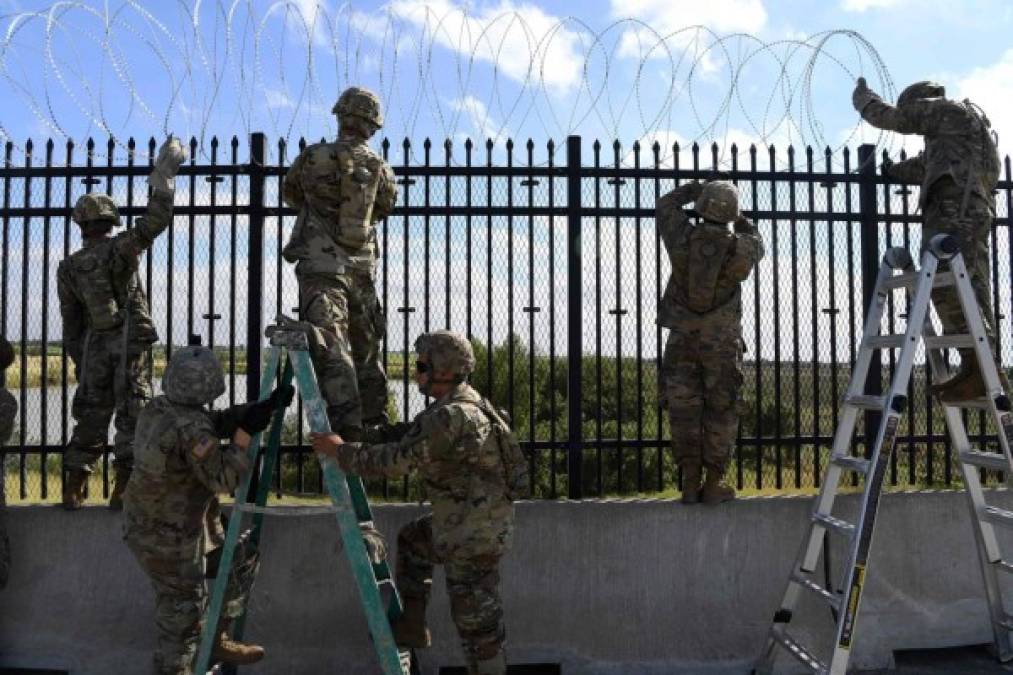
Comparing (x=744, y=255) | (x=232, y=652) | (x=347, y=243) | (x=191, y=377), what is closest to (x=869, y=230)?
(x=744, y=255)

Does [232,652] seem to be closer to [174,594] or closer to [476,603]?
[174,594]

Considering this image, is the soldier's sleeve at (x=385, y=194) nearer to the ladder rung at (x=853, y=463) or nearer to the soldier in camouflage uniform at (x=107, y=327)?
the soldier in camouflage uniform at (x=107, y=327)

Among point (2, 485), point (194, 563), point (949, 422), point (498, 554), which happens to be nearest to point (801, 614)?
point (949, 422)

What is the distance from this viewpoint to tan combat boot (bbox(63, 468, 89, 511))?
179 inches

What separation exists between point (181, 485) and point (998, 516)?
160 inches

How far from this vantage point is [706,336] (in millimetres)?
4625

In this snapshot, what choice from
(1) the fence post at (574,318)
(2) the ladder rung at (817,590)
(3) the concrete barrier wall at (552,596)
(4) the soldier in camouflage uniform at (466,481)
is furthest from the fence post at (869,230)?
(4) the soldier in camouflage uniform at (466,481)

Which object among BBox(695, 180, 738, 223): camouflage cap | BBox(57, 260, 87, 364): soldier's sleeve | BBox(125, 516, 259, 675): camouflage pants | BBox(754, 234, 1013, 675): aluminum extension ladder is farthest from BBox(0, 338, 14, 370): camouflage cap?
BBox(754, 234, 1013, 675): aluminum extension ladder

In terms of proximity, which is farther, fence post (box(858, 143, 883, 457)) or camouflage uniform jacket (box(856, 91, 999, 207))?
fence post (box(858, 143, 883, 457))

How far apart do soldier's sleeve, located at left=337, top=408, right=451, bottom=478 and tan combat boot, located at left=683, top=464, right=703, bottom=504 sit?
6.57ft

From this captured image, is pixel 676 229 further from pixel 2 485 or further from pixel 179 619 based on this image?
pixel 2 485

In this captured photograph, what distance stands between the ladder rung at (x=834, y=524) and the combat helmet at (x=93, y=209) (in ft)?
14.5

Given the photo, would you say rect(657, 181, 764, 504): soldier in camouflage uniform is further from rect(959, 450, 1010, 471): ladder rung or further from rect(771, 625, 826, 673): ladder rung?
rect(959, 450, 1010, 471): ladder rung

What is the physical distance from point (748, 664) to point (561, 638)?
109 cm
